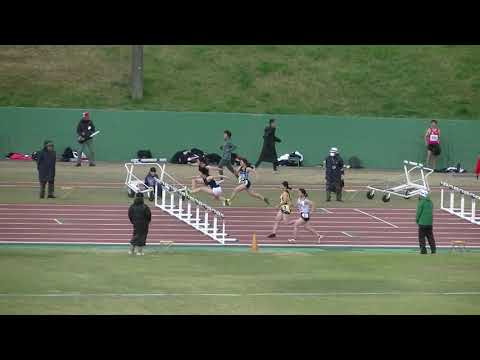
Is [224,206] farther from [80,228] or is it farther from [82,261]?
[82,261]

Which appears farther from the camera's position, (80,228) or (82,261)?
(80,228)

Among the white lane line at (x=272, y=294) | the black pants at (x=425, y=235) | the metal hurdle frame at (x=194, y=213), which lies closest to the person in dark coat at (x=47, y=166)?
the metal hurdle frame at (x=194, y=213)

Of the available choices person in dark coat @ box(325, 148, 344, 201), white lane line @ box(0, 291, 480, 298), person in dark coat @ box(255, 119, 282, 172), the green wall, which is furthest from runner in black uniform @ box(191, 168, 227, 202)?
white lane line @ box(0, 291, 480, 298)

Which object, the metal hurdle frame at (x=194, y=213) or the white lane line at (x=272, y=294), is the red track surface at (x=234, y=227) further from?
the white lane line at (x=272, y=294)

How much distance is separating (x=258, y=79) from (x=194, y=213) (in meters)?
16.5

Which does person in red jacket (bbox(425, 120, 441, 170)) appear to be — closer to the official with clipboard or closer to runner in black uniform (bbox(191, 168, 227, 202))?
runner in black uniform (bbox(191, 168, 227, 202))

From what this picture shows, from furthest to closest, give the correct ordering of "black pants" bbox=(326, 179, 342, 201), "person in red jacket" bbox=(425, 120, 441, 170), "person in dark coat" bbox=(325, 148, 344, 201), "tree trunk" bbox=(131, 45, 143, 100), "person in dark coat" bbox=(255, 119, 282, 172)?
1. "tree trunk" bbox=(131, 45, 143, 100)
2. "person in red jacket" bbox=(425, 120, 441, 170)
3. "person in dark coat" bbox=(255, 119, 282, 172)
4. "black pants" bbox=(326, 179, 342, 201)
5. "person in dark coat" bbox=(325, 148, 344, 201)

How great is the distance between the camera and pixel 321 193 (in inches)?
1366

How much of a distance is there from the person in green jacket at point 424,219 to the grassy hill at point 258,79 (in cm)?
1907

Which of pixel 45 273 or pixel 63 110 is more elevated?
pixel 63 110

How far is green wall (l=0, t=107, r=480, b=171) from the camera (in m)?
39.3

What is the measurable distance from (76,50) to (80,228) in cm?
1976

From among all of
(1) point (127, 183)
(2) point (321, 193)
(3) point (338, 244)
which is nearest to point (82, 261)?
(3) point (338, 244)

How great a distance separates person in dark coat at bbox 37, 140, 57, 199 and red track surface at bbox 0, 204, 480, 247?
1056 millimetres
